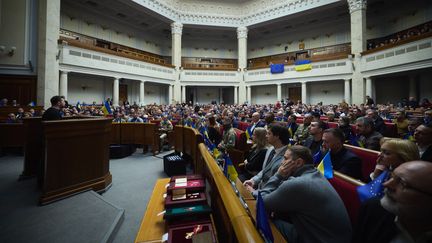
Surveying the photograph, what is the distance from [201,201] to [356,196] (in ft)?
4.33

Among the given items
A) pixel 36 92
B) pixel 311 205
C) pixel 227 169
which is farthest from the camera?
pixel 36 92

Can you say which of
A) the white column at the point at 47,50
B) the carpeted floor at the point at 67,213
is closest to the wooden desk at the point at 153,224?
the carpeted floor at the point at 67,213

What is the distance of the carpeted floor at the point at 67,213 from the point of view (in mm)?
2197

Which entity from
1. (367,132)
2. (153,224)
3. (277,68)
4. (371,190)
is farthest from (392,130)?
(277,68)

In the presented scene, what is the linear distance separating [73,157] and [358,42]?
17.9m

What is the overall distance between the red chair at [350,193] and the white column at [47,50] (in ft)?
39.3

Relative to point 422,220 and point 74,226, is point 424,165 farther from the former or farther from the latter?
point 74,226

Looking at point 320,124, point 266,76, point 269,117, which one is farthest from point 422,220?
point 266,76

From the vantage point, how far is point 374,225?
114 centimetres

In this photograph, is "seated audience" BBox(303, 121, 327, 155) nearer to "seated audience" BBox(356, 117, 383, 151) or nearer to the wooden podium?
"seated audience" BBox(356, 117, 383, 151)

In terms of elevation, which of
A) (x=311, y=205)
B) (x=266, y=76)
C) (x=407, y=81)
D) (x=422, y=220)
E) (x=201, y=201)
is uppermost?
(x=266, y=76)

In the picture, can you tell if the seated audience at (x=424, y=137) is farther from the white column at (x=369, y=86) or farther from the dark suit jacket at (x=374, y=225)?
the white column at (x=369, y=86)

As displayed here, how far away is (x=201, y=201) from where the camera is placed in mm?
1894

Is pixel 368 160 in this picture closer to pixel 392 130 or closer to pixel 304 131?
pixel 304 131
